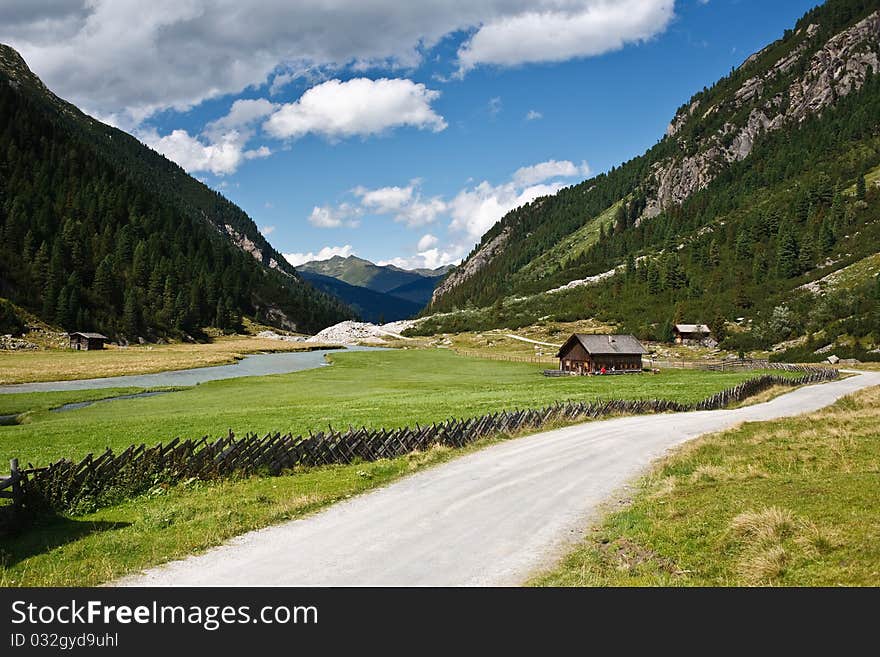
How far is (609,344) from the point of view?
308ft

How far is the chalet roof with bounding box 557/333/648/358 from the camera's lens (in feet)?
303

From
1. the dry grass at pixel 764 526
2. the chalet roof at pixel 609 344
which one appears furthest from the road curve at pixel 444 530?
the chalet roof at pixel 609 344

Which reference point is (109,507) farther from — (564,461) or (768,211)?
(768,211)

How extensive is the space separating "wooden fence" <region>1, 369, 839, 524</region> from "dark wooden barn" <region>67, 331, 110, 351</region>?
400ft

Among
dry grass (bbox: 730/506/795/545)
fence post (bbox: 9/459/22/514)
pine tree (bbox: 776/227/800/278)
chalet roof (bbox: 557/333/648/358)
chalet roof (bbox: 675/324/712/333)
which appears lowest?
dry grass (bbox: 730/506/795/545)

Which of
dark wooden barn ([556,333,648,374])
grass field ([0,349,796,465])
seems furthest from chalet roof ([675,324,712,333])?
grass field ([0,349,796,465])

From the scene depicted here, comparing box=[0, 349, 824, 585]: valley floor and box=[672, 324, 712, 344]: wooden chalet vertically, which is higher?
box=[672, 324, 712, 344]: wooden chalet

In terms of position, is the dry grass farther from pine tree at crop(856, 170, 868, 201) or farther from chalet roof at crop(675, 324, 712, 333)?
pine tree at crop(856, 170, 868, 201)

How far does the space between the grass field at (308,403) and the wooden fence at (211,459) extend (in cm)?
832

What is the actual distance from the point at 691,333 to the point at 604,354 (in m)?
51.0

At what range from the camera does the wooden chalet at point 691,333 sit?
426 feet

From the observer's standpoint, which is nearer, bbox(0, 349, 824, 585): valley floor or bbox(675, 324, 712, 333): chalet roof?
bbox(0, 349, 824, 585): valley floor

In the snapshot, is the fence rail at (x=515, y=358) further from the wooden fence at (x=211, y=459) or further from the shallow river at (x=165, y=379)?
the wooden fence at (x=211, y=459)

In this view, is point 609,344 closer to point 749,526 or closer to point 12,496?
point 749,526
